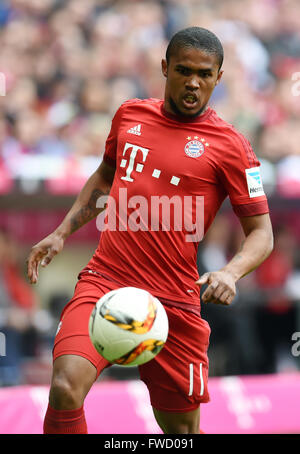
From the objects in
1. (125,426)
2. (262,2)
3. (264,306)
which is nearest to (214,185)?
(125,426)

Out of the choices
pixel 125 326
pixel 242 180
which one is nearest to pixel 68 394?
pixel 125 326

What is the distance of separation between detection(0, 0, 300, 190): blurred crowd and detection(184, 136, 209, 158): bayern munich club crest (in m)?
4.24

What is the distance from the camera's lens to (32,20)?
12156 millimetres

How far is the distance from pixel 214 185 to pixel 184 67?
0.72 m

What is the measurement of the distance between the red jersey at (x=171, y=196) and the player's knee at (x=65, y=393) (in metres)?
0.77

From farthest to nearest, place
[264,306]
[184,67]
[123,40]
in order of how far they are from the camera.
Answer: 1. [123,40]
2. [264,306]
3. [184,67]

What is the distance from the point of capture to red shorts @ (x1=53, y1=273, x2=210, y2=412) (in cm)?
462

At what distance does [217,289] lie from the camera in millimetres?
4020

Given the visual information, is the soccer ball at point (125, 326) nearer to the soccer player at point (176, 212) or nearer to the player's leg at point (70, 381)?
the player's leg at point (70, 381)

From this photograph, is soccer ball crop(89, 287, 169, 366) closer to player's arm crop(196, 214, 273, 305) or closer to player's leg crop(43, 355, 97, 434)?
player's leg crop(43, 355, 97, 434)

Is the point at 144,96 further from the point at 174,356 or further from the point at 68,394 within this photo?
the point at 68,394

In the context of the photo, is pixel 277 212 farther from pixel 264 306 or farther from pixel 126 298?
pixel 126 298

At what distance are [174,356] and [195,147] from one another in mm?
1262
